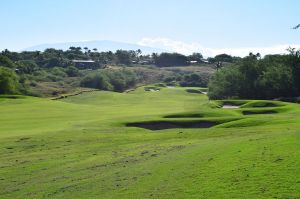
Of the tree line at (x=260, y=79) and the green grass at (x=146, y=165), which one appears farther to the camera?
the tree line at (x=260, y=79)

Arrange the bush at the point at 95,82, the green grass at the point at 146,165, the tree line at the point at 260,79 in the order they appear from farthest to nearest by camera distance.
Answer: the bush at the point at 95,82 → the tree line at the point at 260,79 → the green grass at the point at 146,165

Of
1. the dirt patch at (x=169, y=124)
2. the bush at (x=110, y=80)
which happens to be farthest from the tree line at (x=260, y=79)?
the dirt patch at (x=169, y=124)

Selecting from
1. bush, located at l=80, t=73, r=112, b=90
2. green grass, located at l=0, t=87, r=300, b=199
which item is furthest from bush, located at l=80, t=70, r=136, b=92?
green grass, located at l=0, t=87, r=300, b=199

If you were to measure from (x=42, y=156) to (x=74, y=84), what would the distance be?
12522 cm

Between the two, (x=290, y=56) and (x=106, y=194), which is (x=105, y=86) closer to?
(x=290, y=56)

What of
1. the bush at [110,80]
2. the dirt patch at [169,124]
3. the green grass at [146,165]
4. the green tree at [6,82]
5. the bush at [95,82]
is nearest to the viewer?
the green grass at [146,165]

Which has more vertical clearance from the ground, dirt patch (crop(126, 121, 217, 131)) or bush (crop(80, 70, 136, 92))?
bush (crop(80, 70, 136, 92))

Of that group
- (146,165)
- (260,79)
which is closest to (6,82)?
(260,79)

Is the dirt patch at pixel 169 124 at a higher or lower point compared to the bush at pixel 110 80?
lower

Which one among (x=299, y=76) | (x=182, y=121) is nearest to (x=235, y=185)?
(x=182, y=121)

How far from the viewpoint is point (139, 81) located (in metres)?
193

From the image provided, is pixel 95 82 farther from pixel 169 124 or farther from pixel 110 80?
pixel 169 124

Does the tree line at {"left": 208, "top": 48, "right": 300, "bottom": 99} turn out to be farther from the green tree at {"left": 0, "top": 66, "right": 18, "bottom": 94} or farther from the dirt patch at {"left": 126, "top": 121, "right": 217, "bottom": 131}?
the dirt patch at {"left": 126, "top": 121, "right": 217, "bottom": 131}

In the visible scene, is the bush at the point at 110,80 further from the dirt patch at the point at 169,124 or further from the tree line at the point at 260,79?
the dirt patch at the point at 169,124
